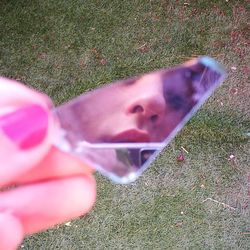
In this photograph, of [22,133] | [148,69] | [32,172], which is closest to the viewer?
[22,133]

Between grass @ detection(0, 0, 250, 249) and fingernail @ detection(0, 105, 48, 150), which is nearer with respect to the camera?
fingernail @ detection(0, 105, 48, 150)

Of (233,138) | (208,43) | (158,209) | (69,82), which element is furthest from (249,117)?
(69,82)

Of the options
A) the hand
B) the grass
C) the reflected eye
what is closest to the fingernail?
the hand

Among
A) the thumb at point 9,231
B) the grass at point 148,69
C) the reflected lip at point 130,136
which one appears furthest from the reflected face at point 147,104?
the grass at point 148,69

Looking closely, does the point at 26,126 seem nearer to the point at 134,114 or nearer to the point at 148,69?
the point at 134,114

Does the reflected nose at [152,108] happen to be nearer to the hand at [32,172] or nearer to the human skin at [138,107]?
the human skin at [138,107]

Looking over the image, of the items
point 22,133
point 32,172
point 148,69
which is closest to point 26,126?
point 22,133

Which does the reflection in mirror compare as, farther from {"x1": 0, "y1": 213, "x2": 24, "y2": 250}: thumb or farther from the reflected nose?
{"x1": 0, "y1": 213, "x2": 24, "y2": 250}: thumb
